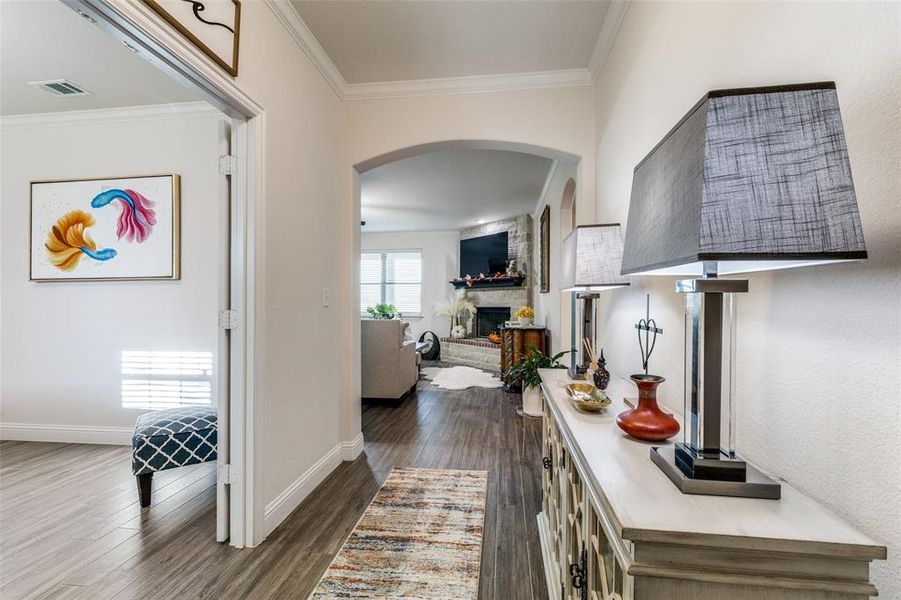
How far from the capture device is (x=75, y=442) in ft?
10.4

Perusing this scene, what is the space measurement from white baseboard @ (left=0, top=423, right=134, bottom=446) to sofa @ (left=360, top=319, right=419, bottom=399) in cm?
210

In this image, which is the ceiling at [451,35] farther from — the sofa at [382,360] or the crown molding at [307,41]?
the sofa at [382,360]

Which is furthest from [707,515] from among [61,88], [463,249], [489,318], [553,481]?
[463,249]

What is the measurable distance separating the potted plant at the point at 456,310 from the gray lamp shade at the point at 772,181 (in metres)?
7.03

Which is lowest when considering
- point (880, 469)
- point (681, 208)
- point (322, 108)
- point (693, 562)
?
point (693, 562)

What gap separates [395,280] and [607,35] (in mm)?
6691

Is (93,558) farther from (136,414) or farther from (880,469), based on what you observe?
(880,469)

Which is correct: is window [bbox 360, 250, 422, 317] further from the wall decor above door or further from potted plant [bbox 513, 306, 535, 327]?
the wall decor above door

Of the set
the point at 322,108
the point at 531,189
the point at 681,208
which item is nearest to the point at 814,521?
the point at 681,208

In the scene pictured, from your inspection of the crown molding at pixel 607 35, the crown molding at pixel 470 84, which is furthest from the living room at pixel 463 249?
the crown molding at pixel 607 35

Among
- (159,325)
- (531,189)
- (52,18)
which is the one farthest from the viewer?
(531,189)

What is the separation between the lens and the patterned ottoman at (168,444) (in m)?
2.14

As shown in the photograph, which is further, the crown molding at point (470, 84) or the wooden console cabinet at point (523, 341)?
the wooden console cabinet at point (523, 341)

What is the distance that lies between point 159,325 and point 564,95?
3.60 metres
